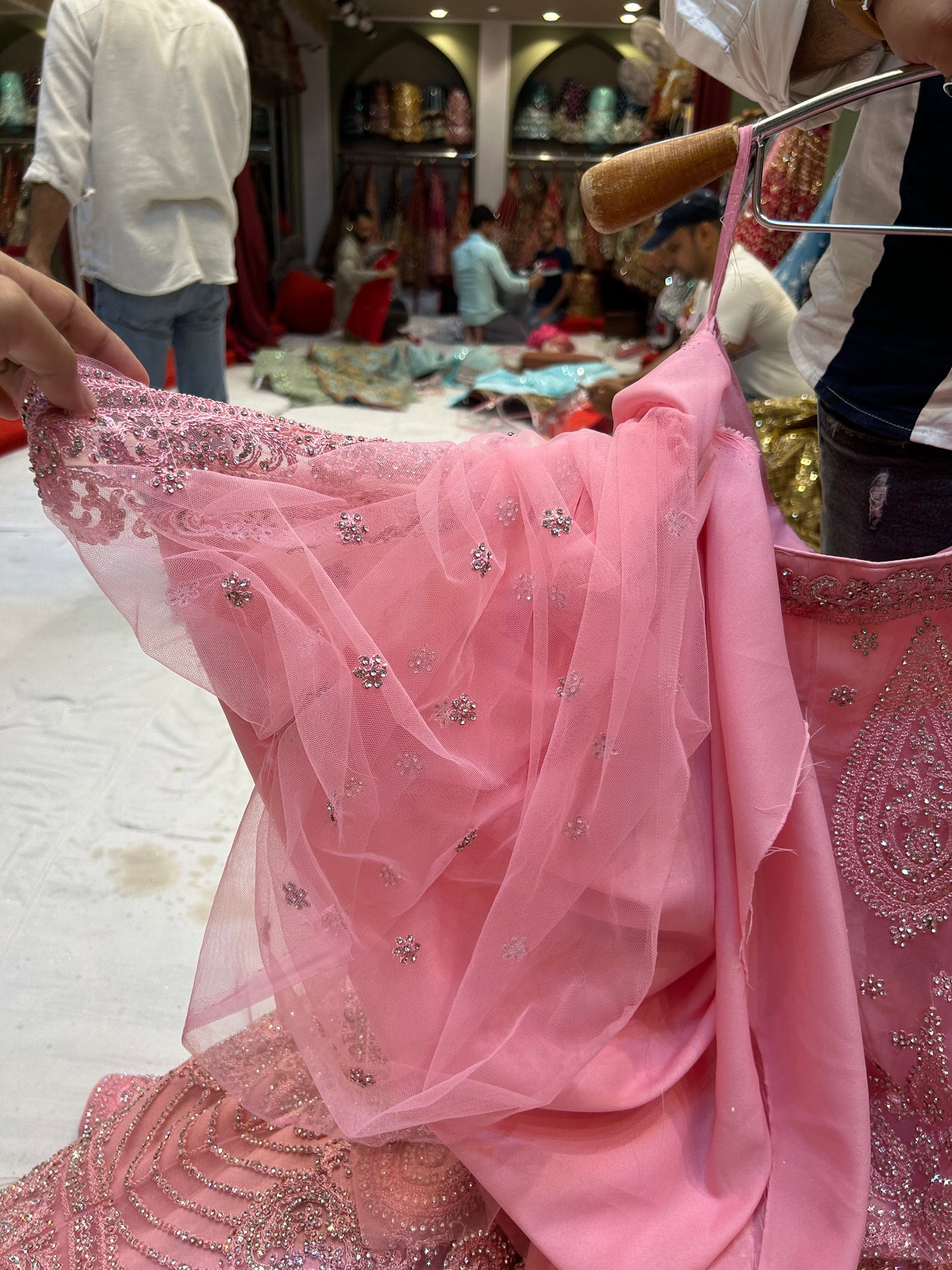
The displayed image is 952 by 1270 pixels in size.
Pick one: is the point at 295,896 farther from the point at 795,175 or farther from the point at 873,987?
the point at 795,175

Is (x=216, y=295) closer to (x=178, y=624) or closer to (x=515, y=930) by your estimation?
(x=178, y=624)

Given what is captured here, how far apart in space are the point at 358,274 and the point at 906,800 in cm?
593

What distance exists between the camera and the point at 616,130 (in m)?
7.38

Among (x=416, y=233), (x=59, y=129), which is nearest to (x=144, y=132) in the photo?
(x=59, y=129)

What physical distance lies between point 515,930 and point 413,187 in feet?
26.2

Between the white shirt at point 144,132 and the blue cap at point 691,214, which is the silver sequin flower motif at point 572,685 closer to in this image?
the white shirt at point 144,132

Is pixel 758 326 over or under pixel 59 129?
under

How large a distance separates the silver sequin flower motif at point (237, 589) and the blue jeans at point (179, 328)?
1583 millimetres

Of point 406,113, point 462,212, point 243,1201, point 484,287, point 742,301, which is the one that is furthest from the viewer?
point 462,212

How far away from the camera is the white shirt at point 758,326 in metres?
2.09

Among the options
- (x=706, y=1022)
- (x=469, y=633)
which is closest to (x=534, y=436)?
(x=469, y=633)

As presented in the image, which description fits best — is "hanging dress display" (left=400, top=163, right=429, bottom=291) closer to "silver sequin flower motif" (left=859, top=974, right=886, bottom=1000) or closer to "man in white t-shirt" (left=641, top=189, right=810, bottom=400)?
"man in white t-shirt" (left=641, top=189, right=810, bottom=400)

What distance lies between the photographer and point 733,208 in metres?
0.67

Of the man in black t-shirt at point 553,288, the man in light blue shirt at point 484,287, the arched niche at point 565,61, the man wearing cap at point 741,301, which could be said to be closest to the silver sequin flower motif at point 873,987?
the man wearing cap at point 741,301
